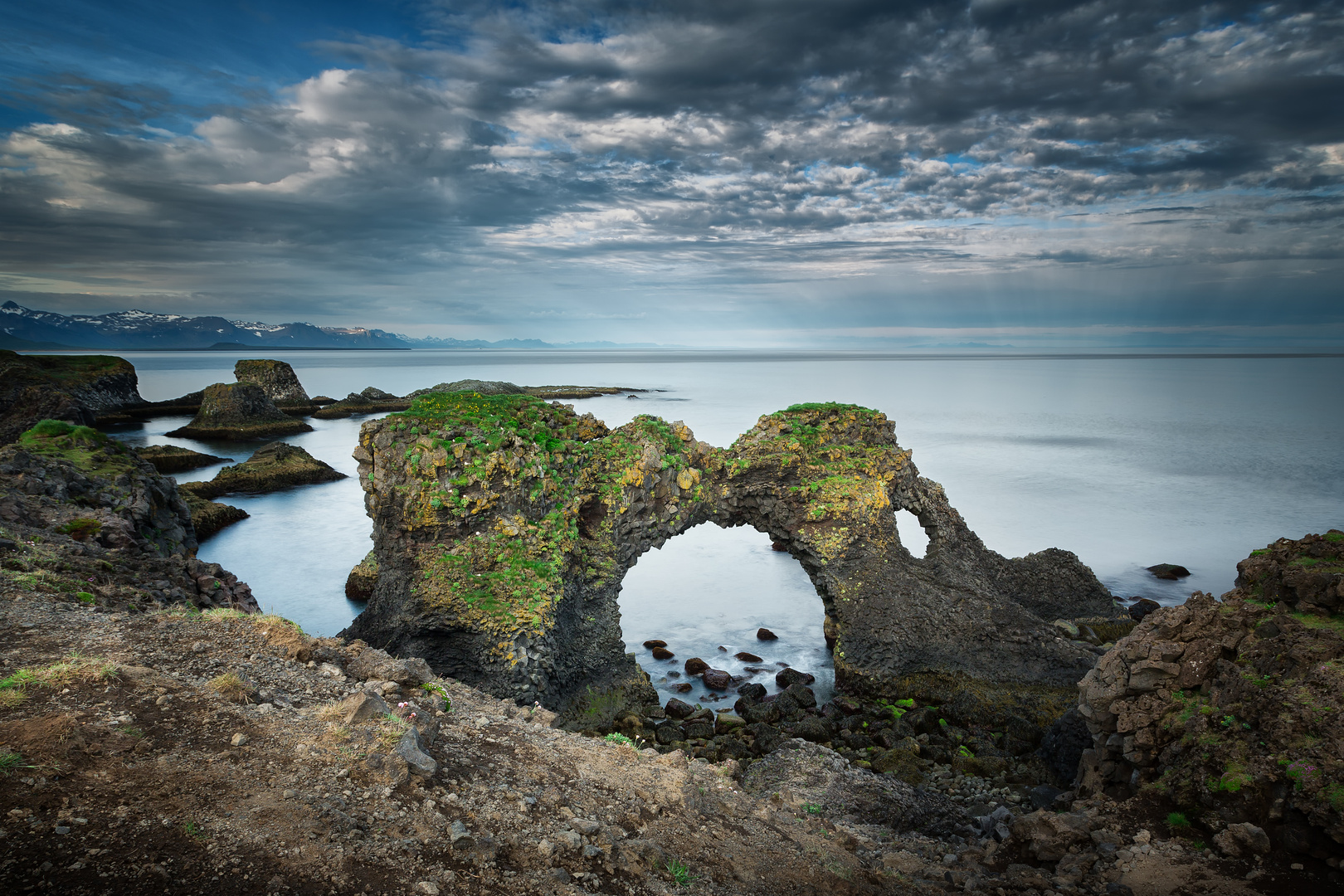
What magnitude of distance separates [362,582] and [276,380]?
62924 mm

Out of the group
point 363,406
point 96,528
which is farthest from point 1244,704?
point 363,406

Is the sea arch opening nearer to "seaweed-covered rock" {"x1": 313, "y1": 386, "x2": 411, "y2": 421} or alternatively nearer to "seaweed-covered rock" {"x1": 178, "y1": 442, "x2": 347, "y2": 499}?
"seaweed-covered rock" {"x1": 178, "y1": 442, "x2": 347, "y2": 499}

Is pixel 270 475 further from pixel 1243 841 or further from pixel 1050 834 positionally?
pixel 1243 841

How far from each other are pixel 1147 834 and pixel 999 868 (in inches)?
73.3

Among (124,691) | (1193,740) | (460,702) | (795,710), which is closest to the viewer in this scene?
(124,691)

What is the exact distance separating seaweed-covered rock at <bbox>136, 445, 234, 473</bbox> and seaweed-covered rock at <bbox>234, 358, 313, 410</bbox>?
1196 inches

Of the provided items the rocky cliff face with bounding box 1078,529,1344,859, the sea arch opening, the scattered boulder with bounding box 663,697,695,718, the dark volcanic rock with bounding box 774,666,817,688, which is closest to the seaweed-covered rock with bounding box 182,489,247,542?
the sea arch opening

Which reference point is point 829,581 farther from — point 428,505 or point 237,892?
point 237,892

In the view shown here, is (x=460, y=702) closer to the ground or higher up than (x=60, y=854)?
closer to the ground

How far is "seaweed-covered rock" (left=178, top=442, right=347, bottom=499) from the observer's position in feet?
124

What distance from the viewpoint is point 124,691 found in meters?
7.01

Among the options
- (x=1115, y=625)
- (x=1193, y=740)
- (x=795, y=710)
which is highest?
(x=1193, y=740)

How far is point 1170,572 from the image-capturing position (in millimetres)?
28125

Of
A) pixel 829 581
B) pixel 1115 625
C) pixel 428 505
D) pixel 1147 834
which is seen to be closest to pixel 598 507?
pixel 428 505
